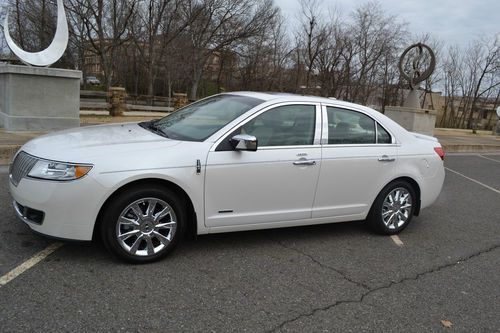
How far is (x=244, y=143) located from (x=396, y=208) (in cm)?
228

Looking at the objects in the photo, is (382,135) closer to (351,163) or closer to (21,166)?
(351,163)

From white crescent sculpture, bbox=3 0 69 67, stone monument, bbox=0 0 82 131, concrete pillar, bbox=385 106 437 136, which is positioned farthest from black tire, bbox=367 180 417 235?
concrete pillar, bbox=385 106 437 136

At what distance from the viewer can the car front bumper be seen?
357 cm

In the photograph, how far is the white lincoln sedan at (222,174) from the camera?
12.0 ft

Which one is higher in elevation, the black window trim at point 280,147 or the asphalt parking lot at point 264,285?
the black window trim at point 280,147

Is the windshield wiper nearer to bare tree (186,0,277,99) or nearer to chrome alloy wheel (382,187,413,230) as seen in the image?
chrome alloy wheel (382,187,413,230)

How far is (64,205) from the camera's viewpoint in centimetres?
358

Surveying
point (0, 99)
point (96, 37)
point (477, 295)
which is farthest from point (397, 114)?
point (96, 37)

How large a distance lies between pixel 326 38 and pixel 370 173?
2731 centimetres

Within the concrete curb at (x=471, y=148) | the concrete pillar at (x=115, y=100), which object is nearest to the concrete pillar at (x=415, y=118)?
the concrete curb at (x=471, y=148)

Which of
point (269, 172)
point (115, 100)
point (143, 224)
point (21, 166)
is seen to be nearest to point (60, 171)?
point (21, 166)

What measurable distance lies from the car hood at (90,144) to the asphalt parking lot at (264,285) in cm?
91

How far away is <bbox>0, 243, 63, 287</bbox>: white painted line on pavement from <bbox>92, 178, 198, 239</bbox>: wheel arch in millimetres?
389

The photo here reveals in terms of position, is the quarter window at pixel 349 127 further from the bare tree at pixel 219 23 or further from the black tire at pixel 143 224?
the bare tree at pixel 219 23
